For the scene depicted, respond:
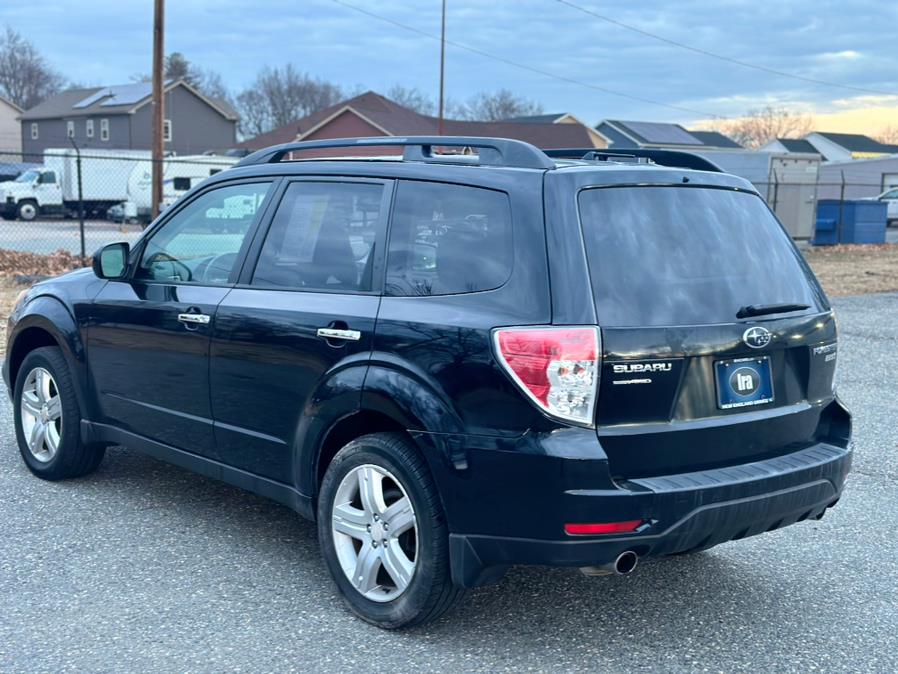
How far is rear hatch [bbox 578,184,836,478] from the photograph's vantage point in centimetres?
354

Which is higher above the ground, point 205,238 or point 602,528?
point 205,238

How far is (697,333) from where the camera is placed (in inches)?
144

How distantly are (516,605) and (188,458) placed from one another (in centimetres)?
175

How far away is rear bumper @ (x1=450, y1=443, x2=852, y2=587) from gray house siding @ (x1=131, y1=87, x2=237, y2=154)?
6551 cm

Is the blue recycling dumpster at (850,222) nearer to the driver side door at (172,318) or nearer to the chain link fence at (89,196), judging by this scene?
the chain link fence at (89,196)

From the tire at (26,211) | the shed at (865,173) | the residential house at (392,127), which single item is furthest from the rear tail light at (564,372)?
the shed at (865,173)

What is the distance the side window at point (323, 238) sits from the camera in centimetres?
424

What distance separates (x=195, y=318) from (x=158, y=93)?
1824 centimetres

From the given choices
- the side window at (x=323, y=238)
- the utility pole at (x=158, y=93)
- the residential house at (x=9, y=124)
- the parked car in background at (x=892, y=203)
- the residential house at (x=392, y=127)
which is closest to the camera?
the side window at (x=323, y=238)

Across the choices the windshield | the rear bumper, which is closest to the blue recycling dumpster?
the windshield

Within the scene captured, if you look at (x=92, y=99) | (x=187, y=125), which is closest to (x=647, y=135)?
(x=187, y=125)

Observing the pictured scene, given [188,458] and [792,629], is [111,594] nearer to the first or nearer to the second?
[188,458]

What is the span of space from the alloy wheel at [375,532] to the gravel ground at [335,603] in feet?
0.65

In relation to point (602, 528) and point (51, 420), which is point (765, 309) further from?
point (51, 420)
